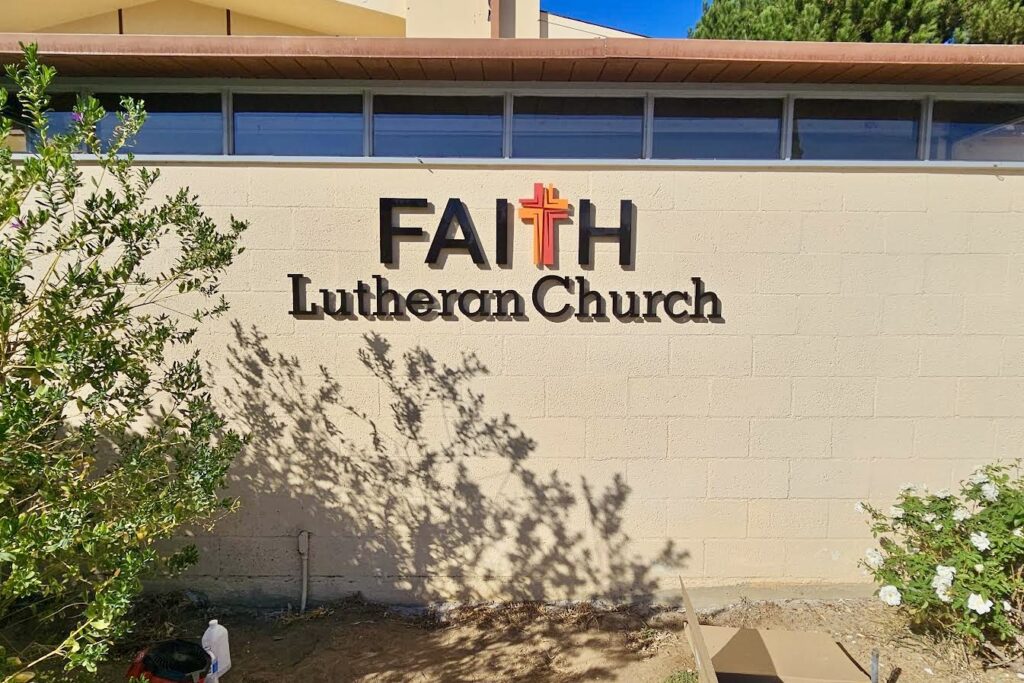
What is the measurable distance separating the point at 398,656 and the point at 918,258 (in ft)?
12.8

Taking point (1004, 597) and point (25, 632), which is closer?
point (1004, 597)

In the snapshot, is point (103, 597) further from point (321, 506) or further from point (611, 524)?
point (611, 524)

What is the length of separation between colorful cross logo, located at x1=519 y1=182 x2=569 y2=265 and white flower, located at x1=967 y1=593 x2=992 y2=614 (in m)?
2.86

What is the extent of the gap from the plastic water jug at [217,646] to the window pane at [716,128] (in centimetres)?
357

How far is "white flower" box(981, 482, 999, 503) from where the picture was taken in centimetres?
342

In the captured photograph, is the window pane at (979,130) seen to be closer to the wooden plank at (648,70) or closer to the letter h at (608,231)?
the wooden plank at (648,70)

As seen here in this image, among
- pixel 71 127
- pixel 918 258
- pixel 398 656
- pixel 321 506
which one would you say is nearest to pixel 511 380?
pixel 321 506

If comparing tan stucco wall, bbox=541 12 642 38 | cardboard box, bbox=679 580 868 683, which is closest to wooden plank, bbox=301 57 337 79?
cardboard box, bbox=679 580 868 683

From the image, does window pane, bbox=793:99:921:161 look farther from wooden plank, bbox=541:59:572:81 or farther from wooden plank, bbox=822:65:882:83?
wooden plank, bbox=541:59:572:81

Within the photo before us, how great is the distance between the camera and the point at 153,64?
3697 millimetres

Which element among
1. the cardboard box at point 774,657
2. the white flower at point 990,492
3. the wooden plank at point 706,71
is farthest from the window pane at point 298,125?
the white flower at point 990,492

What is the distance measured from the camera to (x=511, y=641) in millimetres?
3684

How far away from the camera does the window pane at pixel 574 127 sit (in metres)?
3.98

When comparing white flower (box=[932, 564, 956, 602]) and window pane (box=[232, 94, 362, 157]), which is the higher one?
window pane (box=[232, 94, 362, 157])
